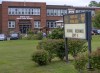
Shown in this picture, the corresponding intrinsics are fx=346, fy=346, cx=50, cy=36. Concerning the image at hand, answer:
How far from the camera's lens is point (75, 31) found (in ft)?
43.2

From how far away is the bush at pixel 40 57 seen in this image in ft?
44.7

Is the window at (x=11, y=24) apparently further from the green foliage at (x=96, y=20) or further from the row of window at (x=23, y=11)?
the green foliage at (x=96, y=20)

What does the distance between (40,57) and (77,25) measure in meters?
2.05

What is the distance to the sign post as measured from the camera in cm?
1191

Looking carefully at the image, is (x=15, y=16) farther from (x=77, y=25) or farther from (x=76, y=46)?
(x=77, y=25)

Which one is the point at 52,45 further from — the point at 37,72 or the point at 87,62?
the point at 87,62

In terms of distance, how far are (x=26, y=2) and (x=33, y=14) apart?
11.7ft

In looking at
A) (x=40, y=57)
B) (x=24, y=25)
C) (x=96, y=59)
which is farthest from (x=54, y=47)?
(x=24, y=25)

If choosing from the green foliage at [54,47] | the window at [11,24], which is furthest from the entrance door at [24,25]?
the green foliage at [54,47]

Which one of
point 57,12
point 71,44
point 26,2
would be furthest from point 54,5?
point 71,44

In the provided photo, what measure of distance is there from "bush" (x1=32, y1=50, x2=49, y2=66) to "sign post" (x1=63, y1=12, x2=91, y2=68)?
3.61ft

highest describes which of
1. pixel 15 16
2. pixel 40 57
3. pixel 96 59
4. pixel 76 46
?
pixel 15 16

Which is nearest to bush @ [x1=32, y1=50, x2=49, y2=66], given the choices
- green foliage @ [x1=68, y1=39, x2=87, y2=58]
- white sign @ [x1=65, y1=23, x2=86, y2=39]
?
white sign @ [x1=65, y1=23, x2=86, y2=39]

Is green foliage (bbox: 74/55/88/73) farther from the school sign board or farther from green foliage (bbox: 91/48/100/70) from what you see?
the school sign board
